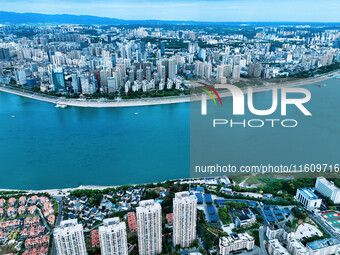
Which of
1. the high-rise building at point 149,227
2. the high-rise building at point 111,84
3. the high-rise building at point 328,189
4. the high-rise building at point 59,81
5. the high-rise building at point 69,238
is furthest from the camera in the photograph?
the high-rise building at point 59,81

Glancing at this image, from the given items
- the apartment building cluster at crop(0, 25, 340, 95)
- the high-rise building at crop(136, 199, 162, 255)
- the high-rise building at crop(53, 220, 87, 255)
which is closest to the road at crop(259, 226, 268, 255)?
the high-rise building at crop(136, 199, 162, 255)

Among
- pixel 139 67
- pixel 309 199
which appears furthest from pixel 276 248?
pixel 139 67

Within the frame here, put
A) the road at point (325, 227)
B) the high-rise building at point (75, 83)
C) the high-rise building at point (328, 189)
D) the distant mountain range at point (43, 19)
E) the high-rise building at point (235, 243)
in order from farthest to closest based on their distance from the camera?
1. the distant mountain range at point (43, 19)
2. the high-rise building at point (75, 83)
3. the high-rise building at point (328, 189)
4. the road at point (325, 227)
5. the high-rise building at point (235, 243)

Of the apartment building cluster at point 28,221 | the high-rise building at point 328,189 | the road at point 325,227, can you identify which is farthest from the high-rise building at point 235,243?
the apartment building cluster at point 28,221

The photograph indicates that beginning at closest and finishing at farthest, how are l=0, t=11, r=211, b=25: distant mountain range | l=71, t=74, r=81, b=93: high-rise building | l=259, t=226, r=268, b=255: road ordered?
l=259, t=226, r=268, b=255: road, l=71, t=74, r=81, b=93: high-rise building, l=0, t=11, r=211, b=25: distant mountain range

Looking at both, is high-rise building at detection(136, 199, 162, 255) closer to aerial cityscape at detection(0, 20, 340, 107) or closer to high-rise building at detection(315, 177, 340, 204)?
high-rise building at detection(315, 177, 340, 204)

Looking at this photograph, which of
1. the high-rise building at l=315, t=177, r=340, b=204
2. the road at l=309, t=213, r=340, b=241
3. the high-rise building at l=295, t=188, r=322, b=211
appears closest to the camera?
the road at l=309, t=213, r=340, b=241

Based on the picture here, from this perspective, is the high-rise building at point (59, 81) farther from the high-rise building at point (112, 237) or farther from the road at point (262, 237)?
the road at point (262, 237)
